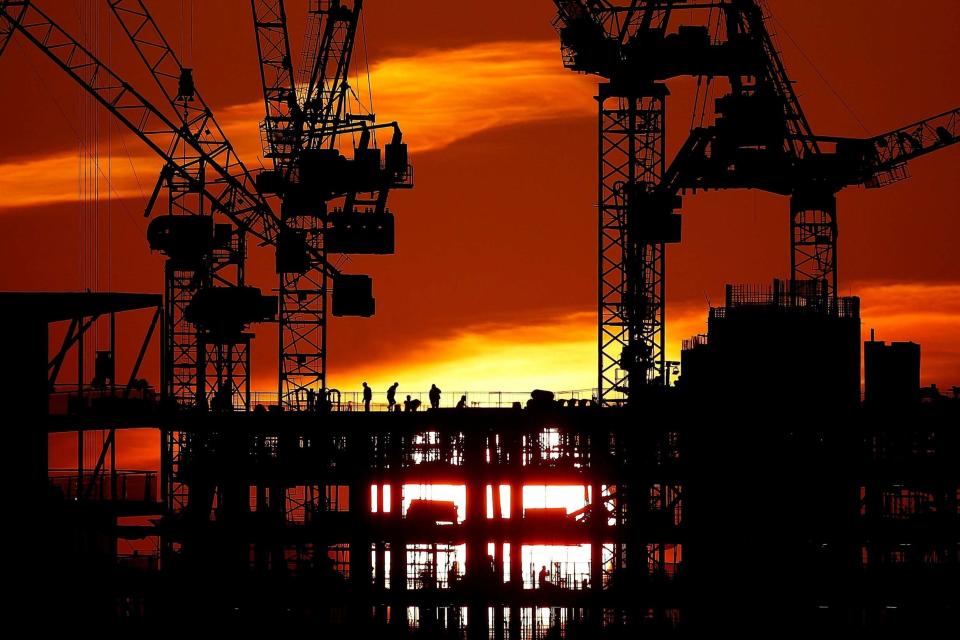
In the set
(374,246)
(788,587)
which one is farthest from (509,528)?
(374,246)

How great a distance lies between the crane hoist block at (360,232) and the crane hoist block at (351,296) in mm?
3945

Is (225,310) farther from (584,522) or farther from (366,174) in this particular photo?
(584,522)

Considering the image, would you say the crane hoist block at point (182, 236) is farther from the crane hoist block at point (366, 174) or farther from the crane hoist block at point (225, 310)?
the crane hoist block at point (366, 174)

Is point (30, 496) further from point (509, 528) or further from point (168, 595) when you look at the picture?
point (509, 528)

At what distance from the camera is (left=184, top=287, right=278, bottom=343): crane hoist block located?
126m

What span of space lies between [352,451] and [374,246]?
717 inches

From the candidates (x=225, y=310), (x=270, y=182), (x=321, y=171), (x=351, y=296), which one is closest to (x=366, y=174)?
(x=321, y=171)

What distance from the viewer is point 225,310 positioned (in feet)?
416

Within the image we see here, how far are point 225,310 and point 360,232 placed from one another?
1025 cm

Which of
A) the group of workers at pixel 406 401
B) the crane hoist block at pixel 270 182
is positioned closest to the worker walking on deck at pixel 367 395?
the group of workers at pixel 406 401

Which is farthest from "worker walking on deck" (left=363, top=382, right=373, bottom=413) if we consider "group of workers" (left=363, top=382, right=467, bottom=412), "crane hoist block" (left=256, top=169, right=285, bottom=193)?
"crane hoist block" (left=256, top=169, right=285, bottom=193)

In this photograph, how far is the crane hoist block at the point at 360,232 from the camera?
5212 inches

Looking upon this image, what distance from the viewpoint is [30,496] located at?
7981cm

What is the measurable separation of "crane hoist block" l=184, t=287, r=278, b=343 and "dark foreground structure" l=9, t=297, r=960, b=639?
23.2 feet
